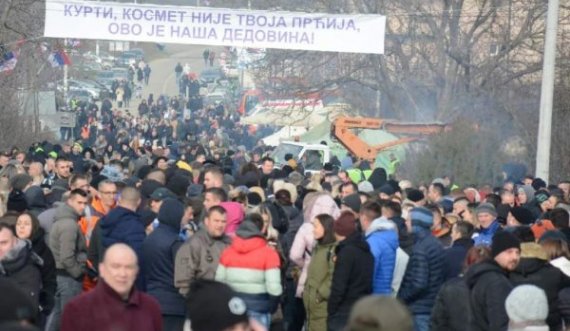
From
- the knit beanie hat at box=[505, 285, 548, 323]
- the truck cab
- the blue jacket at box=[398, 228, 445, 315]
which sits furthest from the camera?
the truck cab

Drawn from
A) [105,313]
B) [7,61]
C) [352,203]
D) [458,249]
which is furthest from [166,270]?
[7,61]

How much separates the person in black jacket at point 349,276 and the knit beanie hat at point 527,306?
10.3 ft

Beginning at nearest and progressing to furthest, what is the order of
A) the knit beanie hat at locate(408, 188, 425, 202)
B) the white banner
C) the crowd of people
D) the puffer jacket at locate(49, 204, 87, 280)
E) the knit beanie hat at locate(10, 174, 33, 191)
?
the crowd of people < the puffer jacket at locate(49, 204, 87, 280) < the knit beanie hat at locate(10, 174, 33, 191) < the knit beanie hat at locate(408, 188, 425, 202) < the white banner

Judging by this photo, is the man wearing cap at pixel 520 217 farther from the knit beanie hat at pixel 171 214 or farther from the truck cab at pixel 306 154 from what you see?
the truck cab at pixel 306 154

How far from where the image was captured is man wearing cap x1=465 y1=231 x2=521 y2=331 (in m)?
10.7

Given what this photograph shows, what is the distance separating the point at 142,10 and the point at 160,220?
13479 mm

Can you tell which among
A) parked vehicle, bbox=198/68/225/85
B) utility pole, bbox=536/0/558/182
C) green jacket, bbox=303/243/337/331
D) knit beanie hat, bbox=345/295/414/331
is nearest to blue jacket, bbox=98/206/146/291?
green jacket, bbox=303/243/337/331

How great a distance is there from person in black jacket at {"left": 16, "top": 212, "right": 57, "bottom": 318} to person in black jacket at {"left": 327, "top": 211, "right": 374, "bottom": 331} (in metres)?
2.15

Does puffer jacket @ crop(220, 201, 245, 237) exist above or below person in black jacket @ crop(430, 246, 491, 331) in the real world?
above

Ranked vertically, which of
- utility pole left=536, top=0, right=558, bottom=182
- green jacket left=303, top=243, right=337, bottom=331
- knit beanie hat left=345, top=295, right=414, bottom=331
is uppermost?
utility pole left=536, top=0, right=558, bottom=182

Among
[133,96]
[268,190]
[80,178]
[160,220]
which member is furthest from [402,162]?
[133,96]

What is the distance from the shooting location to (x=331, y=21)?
84.8 ft

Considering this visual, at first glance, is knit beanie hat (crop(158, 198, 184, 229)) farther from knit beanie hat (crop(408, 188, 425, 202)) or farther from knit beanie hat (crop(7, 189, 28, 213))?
knit beanie hat (crop(408, 188, 425, 202))

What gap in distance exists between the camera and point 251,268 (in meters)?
11.9
